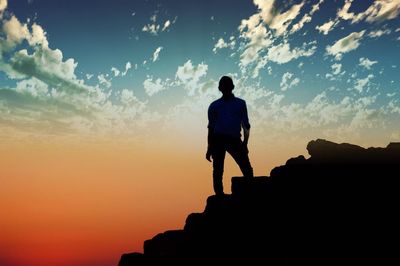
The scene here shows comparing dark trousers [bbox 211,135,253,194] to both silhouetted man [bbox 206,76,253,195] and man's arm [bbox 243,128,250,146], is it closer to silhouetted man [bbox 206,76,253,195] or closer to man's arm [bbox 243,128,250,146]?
silhouetted man [bbox 206,76,253,195]

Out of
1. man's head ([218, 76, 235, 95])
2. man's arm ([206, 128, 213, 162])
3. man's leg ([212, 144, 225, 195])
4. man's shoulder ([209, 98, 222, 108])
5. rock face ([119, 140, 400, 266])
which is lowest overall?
rock face ([119, 140, 400, 266])

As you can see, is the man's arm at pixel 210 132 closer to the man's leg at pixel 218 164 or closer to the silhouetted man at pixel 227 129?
the silhouetted man at pixel 227 129

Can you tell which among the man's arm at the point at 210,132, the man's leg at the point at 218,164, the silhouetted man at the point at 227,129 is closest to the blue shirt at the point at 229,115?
the silhouetted man at the point at 227,129

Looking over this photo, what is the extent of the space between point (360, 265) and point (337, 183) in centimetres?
396

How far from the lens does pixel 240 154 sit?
1108 cm

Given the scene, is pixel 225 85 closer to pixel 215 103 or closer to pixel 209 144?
pixel 215 103

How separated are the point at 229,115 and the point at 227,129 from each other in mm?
448

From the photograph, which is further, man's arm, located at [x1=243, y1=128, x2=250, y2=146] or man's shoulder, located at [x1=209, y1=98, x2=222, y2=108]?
man's arm, located at [x1=243, y1=128, x2=250, y2=146]

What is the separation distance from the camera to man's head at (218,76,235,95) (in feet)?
35.2

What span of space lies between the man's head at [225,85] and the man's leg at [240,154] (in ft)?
5.30

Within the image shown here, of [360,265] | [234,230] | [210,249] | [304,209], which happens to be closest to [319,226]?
[304,209]

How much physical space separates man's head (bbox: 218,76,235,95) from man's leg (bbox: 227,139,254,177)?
5.30ft

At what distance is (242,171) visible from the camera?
11.4m

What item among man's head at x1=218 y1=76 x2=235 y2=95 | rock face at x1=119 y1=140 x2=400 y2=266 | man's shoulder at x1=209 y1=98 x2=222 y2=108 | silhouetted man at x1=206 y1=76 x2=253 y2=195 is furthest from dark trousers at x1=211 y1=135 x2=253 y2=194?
man's head at x1=218 y1=76 x2=235 y2=95
